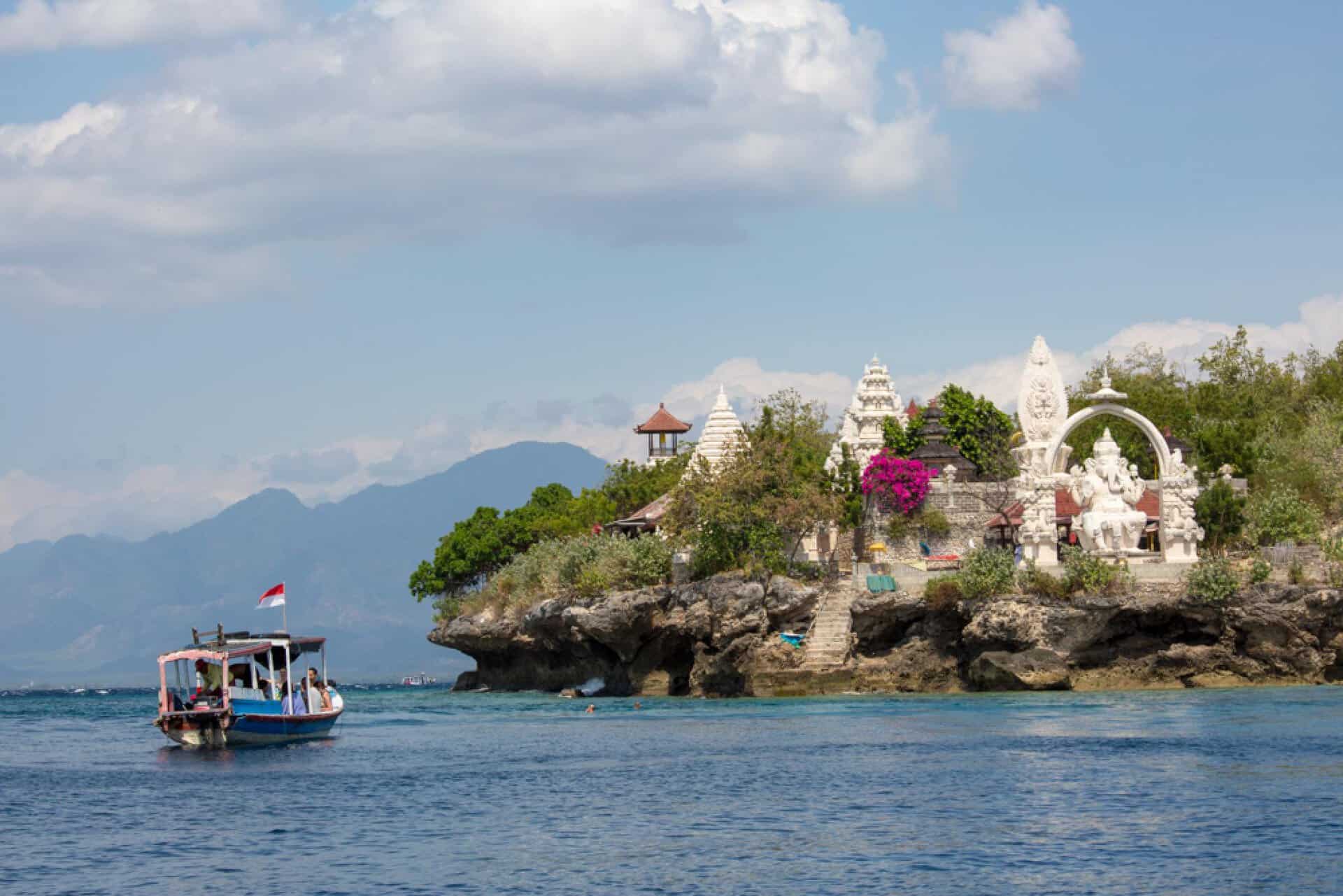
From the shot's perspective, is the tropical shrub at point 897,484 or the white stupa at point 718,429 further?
the white stupa at point 718,429

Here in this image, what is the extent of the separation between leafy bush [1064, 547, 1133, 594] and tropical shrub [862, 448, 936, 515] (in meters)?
11.7

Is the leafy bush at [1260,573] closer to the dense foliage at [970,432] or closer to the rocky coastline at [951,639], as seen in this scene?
the rocky coastline at [951,639]

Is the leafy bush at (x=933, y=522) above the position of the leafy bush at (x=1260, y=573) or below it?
above

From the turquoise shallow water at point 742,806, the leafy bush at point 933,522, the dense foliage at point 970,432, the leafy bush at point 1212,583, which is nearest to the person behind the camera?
the turquoise shallow water at point 742,806

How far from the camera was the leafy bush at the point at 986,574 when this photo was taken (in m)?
60.9

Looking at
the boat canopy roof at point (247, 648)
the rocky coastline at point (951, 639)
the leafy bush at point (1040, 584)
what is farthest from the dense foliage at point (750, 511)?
the boat canopy roof at point (247, 648)

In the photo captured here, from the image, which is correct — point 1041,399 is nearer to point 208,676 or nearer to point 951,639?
point 951,639

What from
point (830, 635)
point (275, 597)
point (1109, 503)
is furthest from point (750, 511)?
point (275, 597)

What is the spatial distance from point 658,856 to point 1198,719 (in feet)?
76.7

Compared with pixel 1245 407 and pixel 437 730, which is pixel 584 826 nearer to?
pixel 437 730

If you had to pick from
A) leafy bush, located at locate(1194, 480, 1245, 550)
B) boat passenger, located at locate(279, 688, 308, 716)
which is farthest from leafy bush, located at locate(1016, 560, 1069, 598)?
boat passenger, located at locate(279, 688, 308, 716)

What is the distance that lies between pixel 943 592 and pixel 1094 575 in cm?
577

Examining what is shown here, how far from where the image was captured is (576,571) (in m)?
75.9

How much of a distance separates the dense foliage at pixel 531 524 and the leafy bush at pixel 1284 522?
34.8 metres
